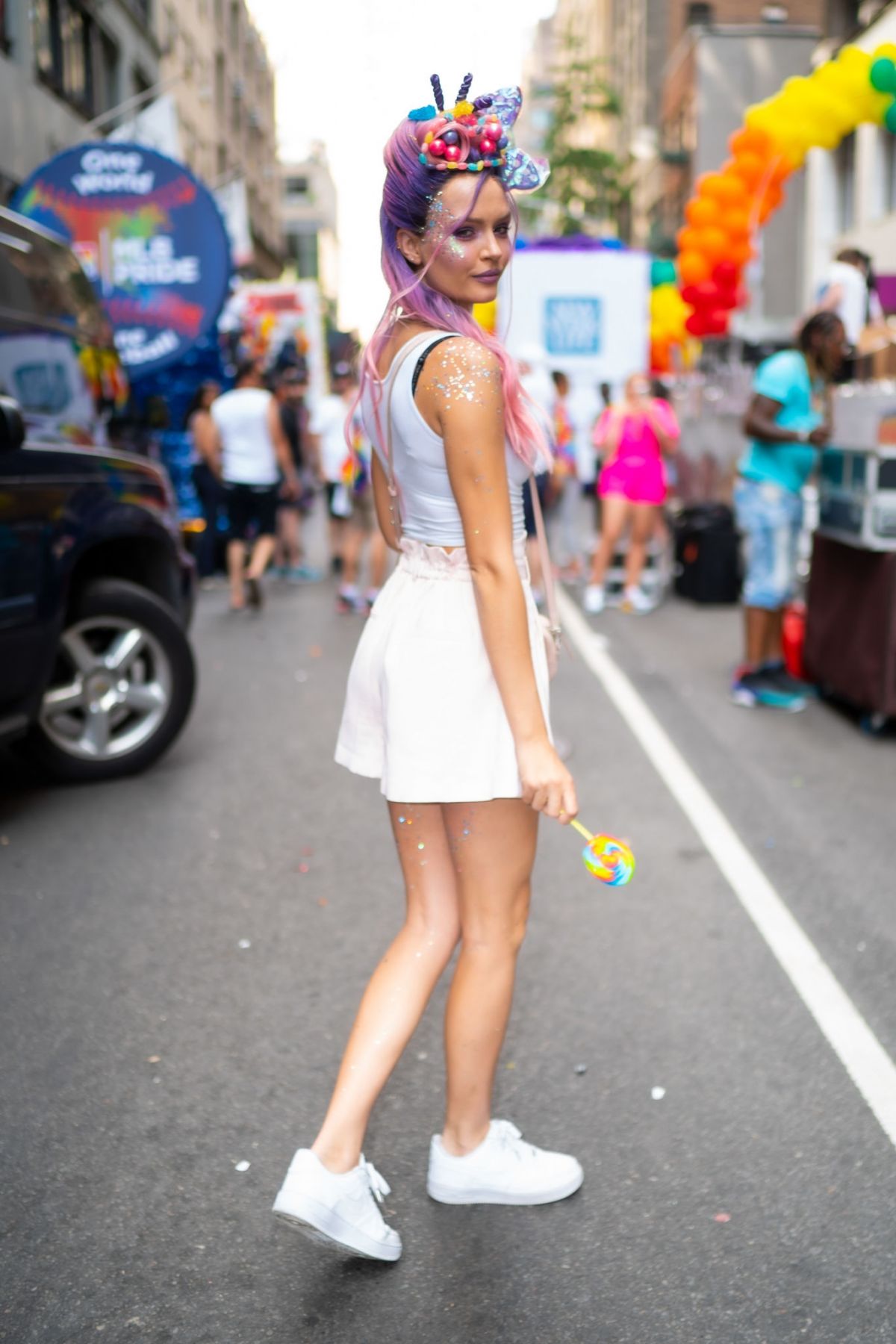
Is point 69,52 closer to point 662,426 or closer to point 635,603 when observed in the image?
point 662,426

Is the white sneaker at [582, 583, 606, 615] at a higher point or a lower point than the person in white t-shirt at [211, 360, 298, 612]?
lower

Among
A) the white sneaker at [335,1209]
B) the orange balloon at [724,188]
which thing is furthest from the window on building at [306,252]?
the white sneaker at [335,1209]

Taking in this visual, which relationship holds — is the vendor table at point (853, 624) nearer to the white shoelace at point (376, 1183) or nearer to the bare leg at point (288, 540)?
the white shoelace at point (376, 1183)

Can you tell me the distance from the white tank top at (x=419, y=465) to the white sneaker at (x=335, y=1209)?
114 centimetres

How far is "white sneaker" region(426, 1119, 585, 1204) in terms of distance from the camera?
283 centimetres

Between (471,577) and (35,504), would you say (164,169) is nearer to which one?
(35,504)

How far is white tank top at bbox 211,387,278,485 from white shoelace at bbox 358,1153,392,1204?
30.5ft

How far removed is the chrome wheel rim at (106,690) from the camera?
234 inches

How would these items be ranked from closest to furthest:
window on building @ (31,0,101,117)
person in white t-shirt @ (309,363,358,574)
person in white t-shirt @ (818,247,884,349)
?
person in white t-shirt @ (818,247,884,349), person in white t-shirt @ (309,363,358,574), window on building @ (31,0,101,117)

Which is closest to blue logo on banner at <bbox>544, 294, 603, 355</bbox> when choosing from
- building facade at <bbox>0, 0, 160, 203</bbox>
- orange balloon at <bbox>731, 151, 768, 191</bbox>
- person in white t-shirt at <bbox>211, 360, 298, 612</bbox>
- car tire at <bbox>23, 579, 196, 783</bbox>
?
orange balloon at <bbox>731, 151, 768, 191</bbox>

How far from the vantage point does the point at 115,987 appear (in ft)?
13.1

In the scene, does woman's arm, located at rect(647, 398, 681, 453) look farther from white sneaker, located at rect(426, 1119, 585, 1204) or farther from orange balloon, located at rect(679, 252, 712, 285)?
white sneaker, located at rect(426, 1119, 585, 1204)

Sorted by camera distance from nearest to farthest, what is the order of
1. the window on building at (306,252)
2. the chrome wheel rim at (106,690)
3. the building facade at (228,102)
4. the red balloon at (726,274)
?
1. the chrome wheel rim at (106,690)
2. the red balloon at (726,274)
3. the building facade at (228,102)
4. the window on building at (306,252)

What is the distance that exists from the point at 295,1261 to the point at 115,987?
4.85ft
